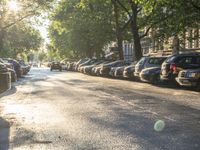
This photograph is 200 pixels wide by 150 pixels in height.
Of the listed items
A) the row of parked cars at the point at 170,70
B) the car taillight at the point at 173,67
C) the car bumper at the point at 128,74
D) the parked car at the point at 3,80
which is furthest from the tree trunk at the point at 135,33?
the parked car at the point at 3,80

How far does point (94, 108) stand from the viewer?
14.3 metres

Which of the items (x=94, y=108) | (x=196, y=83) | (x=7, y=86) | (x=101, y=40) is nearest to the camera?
(x=7, y=86)

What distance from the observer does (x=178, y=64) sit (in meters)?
24.3

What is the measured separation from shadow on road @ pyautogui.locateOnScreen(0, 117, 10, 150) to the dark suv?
13288mm

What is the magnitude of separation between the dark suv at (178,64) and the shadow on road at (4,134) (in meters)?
13.3

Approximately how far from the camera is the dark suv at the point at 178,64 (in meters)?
24.2

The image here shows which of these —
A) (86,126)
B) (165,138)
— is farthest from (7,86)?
(165,138)

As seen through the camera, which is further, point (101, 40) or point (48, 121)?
point (101, 40)

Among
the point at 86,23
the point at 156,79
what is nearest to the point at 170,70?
the point at 156,79

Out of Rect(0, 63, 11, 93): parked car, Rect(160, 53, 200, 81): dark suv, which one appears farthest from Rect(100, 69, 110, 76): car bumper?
Rect(0, 63, 11, 93): parked car

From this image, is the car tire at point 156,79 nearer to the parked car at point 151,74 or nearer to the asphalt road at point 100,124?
the parked car at point 151,74

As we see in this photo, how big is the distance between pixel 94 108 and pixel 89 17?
36.6 metres

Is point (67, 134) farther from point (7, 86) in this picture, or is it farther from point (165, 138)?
point (7, 86)

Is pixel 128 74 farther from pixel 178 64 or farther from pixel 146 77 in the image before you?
pixel 178 64
